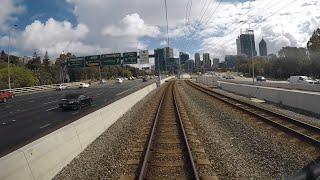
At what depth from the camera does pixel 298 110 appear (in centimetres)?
2353

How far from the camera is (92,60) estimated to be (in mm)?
88938

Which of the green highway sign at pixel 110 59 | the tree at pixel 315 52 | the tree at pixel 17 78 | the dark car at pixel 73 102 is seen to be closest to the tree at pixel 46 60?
the tree at pixel 17 78

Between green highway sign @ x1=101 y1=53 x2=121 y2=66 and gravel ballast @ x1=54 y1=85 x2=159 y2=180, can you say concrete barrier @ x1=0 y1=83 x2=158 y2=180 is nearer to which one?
gravel ballast @ x1=54 y1=85 x2=159 y2=180

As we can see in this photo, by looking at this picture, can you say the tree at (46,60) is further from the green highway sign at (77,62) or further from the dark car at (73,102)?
the dark car at (73,102)

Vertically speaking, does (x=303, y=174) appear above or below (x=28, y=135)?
above

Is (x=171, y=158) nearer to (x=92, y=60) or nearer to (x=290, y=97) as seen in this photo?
→ (x=290, y=97)


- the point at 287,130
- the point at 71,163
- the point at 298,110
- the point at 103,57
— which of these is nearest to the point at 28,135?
the point at 71,163

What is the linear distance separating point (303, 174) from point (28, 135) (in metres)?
16.5

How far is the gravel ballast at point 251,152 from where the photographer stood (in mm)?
9674

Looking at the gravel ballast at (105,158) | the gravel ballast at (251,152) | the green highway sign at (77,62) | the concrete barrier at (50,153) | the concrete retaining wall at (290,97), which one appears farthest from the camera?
the green highway sign at (77,62)

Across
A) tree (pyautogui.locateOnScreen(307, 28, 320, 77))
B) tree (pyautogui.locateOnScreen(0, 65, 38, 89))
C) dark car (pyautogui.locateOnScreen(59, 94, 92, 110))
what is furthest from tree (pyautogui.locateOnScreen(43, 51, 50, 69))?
dark car (pyautogui.locateOnScreen(59, 94, 92, 110))

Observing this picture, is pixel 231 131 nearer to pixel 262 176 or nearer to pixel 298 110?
pixel 262 176

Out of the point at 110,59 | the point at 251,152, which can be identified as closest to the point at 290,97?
the point at 251,152

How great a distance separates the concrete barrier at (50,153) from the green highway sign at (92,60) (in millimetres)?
71794
